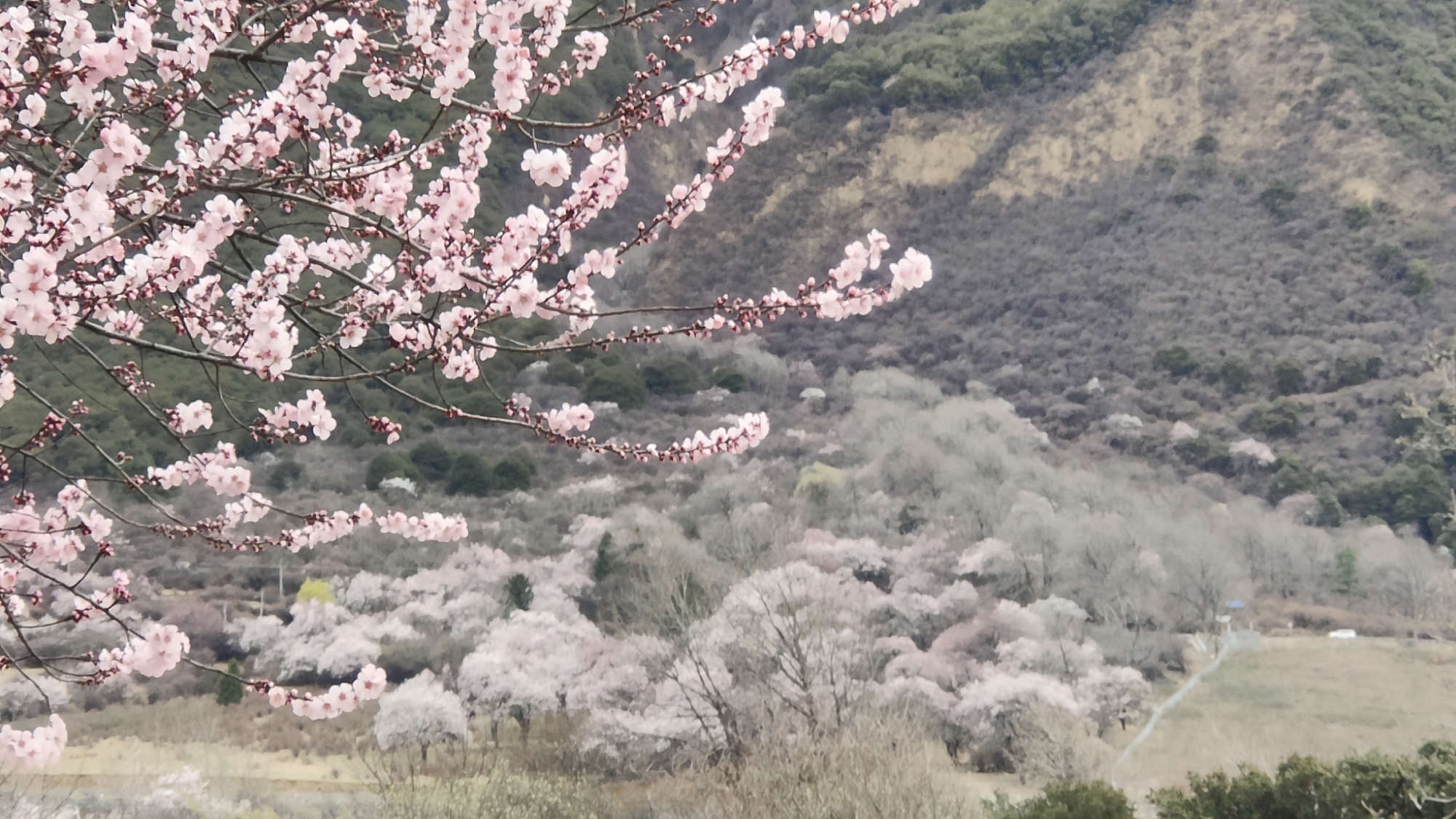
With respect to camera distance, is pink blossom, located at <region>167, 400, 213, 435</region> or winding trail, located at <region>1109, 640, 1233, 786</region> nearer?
pink blossom, located at <region>167, 400, 213, 435</region>

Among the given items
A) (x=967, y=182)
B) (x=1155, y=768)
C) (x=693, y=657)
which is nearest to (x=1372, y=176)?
(x=967, y=182)

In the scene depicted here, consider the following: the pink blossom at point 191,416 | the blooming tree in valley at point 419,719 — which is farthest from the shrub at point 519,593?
the pink blossom at point 191,416

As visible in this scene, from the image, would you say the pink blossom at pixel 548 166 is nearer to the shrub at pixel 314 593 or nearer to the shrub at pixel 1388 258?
the shrub at pixel 314 593

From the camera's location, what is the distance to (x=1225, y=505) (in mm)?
11773

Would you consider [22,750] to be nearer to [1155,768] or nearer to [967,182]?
[1155,768]

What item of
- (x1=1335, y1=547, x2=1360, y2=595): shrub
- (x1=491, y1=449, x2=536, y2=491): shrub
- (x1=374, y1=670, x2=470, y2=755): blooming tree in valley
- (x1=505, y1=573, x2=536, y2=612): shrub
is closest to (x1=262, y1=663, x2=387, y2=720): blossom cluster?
(x1=374, y1=670, x2=470, y2=755): blooming tree in valley

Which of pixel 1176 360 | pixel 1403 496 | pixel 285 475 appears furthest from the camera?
pixel 1176 360

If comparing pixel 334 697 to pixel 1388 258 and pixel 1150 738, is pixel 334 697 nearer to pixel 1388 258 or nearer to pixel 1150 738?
pixel 1150 738

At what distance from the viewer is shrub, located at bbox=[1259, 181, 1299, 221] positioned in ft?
51.1

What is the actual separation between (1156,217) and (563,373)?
9736 millimetres

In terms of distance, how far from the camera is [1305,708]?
885 cm

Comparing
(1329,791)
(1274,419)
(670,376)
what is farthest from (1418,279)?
(1329,791)

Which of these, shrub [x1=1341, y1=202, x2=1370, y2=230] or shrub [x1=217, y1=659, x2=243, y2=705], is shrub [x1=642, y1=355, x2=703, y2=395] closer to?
shrub [x1=217, y1=659, x2=243, y2=705]

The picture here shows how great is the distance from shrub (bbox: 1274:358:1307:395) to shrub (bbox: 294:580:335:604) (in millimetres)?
11778
